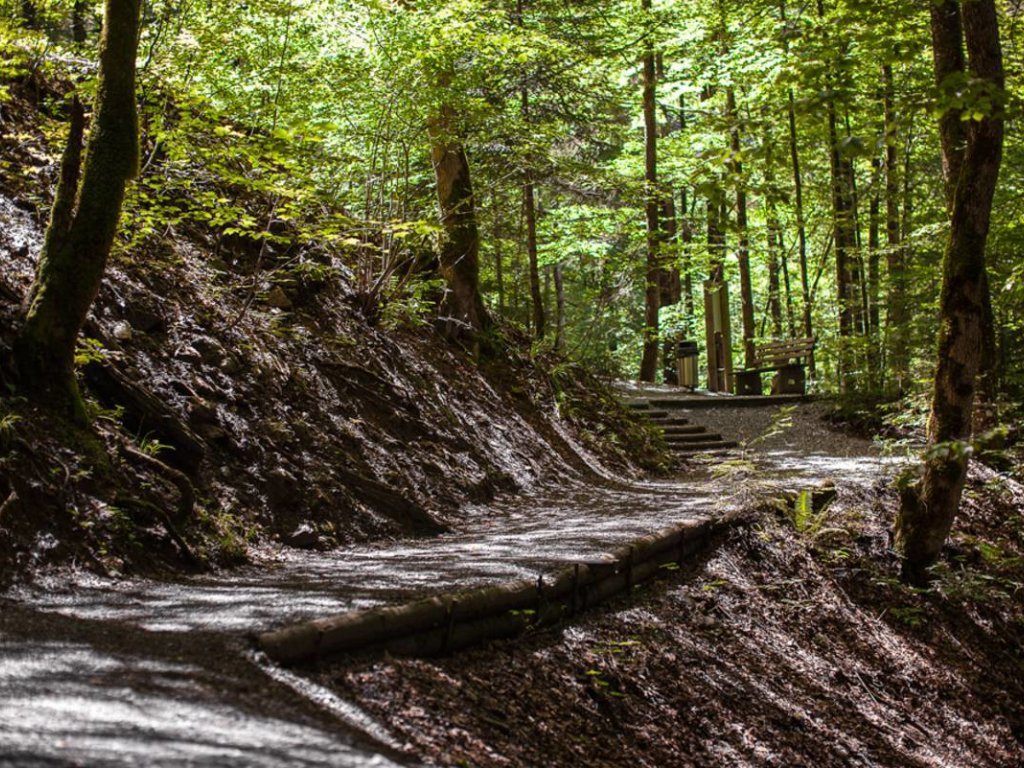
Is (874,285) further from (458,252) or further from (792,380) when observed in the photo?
(458,252)

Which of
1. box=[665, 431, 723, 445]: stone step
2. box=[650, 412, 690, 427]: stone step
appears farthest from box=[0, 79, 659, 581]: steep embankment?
box=[650, 412, 690, 427]: stone step

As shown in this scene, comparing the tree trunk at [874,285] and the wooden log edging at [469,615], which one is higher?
the tree trunk at [874,285]

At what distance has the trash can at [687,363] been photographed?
22500 millimetres

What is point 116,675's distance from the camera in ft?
11.7

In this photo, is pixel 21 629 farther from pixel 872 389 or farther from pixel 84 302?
pixel 872 389

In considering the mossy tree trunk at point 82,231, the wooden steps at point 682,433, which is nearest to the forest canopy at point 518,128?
the mossy tree trunk at point 82,231

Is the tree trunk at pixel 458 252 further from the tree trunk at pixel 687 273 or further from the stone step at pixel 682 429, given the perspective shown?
the tree trunk at pixel 687 273

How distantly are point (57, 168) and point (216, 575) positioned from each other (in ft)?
17.6

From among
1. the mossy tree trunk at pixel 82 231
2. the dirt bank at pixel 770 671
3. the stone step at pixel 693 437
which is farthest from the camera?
the stone step at pixel 693 437

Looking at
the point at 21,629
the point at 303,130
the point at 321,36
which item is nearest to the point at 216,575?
the point at 21,629

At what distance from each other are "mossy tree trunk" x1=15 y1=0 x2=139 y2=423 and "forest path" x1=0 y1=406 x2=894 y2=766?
1.71 meters

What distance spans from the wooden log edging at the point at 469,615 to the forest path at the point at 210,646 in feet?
0.59

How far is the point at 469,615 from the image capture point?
5027 mm

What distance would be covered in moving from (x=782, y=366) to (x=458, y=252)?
11.1 m
